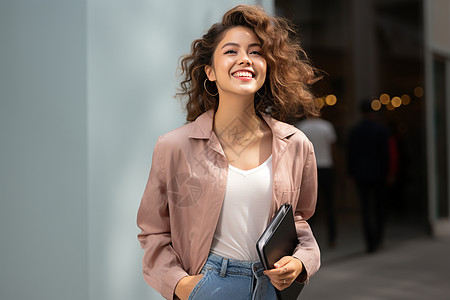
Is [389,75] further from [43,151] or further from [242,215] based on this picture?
[242,215]

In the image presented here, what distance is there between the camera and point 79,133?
7.74 feet

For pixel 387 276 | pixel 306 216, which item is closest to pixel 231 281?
pixel 306 216

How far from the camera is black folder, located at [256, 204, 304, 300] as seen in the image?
1458mm

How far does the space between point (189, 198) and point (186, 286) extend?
0.85ft

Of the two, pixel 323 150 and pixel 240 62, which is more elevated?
pixel 240 62

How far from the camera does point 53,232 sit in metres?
2.47

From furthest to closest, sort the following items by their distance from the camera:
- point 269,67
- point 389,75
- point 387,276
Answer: point 389,75 < point 387,276 < point 269,67

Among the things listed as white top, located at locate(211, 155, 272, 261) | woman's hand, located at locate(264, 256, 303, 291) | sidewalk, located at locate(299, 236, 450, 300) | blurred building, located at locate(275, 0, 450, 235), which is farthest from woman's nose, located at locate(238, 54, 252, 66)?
Answer: blurred building, located at locate(275, 0, 450, 235)

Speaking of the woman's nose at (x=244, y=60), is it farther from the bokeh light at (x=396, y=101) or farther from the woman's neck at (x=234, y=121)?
the bokeh light at (x=396, y=101)

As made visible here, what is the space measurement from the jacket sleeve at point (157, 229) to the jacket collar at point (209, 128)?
0.40 feet

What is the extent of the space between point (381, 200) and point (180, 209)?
16.8ft

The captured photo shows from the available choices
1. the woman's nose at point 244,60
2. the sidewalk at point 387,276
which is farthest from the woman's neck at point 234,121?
the sidewalk at point 387,276

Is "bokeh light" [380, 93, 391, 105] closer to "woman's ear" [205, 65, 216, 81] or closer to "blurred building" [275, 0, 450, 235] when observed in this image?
"blurred building" [275, 0, 450, 235]

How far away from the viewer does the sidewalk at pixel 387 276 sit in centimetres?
447
